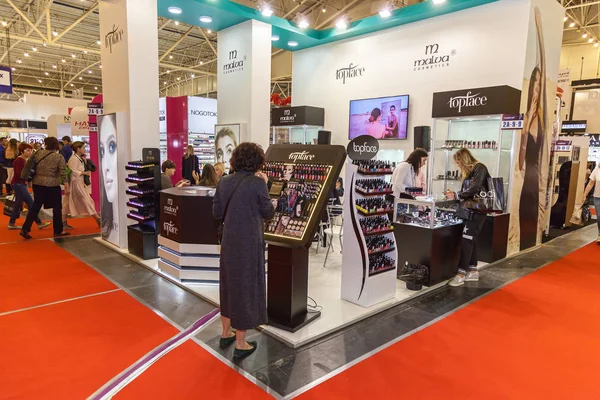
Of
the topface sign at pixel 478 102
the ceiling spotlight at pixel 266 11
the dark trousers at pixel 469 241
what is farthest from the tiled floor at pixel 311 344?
the ceiling spotlight at pixel 266 11

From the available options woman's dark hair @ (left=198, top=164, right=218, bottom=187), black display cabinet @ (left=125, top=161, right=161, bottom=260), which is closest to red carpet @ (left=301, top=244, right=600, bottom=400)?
woman's dark hair @ (left=198, top=164, right=218, bottom=187)

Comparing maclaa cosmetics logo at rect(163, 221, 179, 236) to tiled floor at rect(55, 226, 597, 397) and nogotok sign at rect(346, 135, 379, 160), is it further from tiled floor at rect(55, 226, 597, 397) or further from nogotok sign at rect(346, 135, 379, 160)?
nogotok sign at rect(346, 135, 379, 160)

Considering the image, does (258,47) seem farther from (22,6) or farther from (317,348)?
(22,6)

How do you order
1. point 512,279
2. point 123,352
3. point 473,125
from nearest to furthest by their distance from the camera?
1. point 123,352
2. point 512,279
3. point 473,125

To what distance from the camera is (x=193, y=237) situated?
404cm

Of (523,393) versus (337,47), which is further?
(337,47)

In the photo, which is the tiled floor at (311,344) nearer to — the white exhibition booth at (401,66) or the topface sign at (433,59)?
the white exhibition booth at (401,66)

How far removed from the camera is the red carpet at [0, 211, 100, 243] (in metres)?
6.01

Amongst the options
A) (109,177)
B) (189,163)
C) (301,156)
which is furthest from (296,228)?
(189,163)

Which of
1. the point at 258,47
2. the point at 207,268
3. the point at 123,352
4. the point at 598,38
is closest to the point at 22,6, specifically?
the point at 258,47

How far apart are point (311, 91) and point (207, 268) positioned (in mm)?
5713

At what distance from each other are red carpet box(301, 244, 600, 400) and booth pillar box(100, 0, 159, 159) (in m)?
4.16

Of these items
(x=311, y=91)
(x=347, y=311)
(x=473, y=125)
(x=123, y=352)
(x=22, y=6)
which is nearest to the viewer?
(x=123, y=352)

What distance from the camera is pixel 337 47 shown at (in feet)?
26.4
